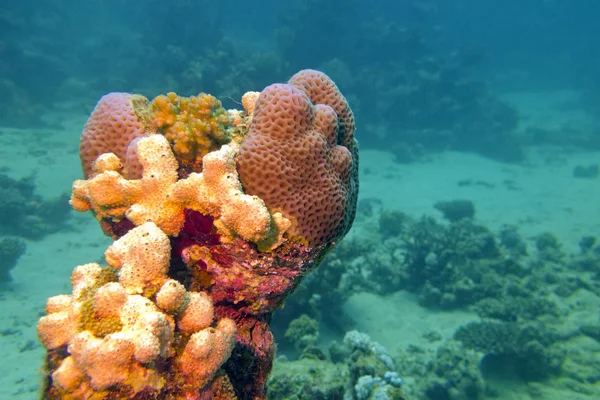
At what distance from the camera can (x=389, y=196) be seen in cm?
1966

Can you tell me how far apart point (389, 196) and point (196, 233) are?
59.2 ft

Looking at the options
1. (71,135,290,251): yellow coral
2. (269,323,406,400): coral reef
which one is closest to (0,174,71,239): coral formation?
(269,323,406,400): coral reef

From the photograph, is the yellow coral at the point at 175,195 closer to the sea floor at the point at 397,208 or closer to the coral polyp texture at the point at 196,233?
the coral polyp texture at the point at 196,233

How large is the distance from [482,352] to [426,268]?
3.19 meters

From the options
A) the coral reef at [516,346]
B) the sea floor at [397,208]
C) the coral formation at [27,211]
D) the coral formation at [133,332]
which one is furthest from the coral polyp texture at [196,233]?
the coral formation at [27,211]

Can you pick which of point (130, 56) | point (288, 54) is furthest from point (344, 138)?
point (130, 56)

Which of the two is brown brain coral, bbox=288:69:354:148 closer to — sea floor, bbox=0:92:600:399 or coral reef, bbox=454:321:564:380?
sea floor, bbox=0:92:600:399

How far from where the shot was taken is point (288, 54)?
97.2ft

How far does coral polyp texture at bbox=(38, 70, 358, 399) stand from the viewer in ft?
6.63

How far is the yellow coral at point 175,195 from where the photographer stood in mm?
2252

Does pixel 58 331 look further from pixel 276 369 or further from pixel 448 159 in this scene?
pixel 448 159

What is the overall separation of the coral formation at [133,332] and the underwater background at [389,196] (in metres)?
0.48

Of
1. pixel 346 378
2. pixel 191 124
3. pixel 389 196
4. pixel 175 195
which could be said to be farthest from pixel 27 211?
pixel 389 196

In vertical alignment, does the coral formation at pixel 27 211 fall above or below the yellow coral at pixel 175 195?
above
